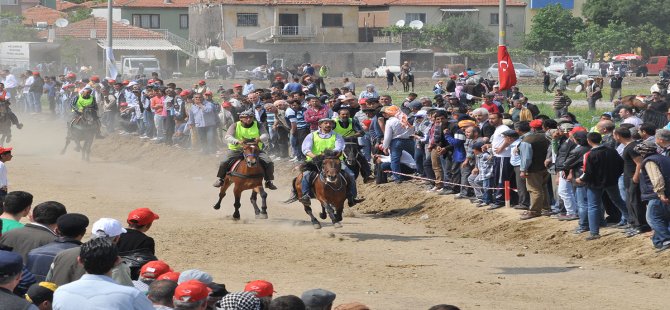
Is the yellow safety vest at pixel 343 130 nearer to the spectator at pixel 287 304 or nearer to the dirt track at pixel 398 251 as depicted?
the dirt track at pixel 398 251

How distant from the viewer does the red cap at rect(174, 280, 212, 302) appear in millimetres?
8227

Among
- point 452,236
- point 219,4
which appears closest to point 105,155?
point 452,236

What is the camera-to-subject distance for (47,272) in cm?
1031

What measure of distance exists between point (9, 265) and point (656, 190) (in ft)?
34.7

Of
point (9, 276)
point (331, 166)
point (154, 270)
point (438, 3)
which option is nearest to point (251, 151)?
point (331, 166)

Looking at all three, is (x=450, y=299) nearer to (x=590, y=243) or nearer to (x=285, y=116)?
(x=590, y=243)

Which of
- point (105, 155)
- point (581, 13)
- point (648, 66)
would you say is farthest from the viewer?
point (581, 13)

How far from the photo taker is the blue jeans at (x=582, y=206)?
18688 mm

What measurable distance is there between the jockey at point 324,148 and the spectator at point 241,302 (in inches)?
501

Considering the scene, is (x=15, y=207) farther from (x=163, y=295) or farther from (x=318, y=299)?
(x=318, y=299)

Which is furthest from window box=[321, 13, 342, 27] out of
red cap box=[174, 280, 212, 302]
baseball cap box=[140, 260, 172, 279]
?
red cap box=[174, 280, 212, 302]

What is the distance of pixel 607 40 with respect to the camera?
8938 centimetres

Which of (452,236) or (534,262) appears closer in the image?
(534,262)

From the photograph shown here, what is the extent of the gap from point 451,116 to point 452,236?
384 cm
